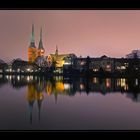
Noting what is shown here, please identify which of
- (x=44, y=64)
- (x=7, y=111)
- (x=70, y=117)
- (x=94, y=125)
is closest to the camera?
(x=94, y=125)
